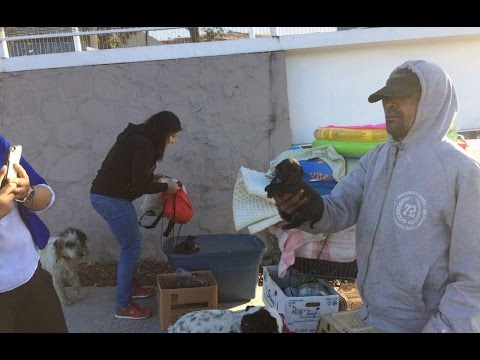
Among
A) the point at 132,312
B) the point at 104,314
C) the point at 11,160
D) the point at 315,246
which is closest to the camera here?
the point at 11,160

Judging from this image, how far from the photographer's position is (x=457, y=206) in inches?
62.6

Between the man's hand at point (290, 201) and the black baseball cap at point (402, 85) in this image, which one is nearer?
the black baseball cap at point (402, 85)

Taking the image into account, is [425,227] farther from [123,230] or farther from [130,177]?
[123,230]

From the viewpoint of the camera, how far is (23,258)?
185 centimetres

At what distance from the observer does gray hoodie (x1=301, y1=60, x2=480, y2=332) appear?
1.58 metres

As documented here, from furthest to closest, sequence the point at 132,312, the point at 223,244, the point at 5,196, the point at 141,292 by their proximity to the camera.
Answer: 1. the point at 141,292
2. the point at 223,244
3. the point at 132,312
4. the point at 5,196

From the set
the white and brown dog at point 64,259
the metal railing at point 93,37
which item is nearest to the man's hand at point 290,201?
the white and brown dog at point 64,259

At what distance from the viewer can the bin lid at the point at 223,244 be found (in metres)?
3.89

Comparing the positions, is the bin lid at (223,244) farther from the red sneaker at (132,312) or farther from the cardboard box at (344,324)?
Answer: the cardboard box at (344,324)

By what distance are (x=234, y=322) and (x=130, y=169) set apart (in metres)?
1.61

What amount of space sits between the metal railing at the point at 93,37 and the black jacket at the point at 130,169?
1.70 metres

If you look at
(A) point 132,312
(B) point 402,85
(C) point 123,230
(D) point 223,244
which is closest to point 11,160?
(B) point 402,85

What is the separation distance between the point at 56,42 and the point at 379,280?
15.3ft
